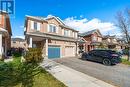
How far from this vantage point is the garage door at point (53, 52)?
26.6m

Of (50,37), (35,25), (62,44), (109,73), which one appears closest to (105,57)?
(109,73)

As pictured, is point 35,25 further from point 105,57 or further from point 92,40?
point 92,40

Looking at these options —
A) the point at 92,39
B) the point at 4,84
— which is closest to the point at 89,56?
the point at 4,84

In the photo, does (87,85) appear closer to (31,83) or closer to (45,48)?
(31,83)

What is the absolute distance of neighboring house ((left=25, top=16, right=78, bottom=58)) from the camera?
2541 cm

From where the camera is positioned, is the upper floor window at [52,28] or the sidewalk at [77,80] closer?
the sidewalk at [77,80]

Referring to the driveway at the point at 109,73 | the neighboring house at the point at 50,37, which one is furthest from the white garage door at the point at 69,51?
the driveway at the point at 109,73

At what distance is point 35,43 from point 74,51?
8.95m

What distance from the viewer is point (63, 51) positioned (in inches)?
1171

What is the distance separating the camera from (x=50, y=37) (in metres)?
26.1

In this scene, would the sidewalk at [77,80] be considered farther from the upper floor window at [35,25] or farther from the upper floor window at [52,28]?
the upper floor window at [52,28]

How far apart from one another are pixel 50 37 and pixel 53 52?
291 centimetres

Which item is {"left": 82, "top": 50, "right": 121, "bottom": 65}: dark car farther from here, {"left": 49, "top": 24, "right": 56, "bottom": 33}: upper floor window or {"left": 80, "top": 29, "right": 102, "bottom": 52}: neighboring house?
{"left": 80, "top": 29, "right": 102, "bottom": 52}: neighboring house

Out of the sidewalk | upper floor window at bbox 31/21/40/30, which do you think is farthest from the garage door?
the sidewalk
